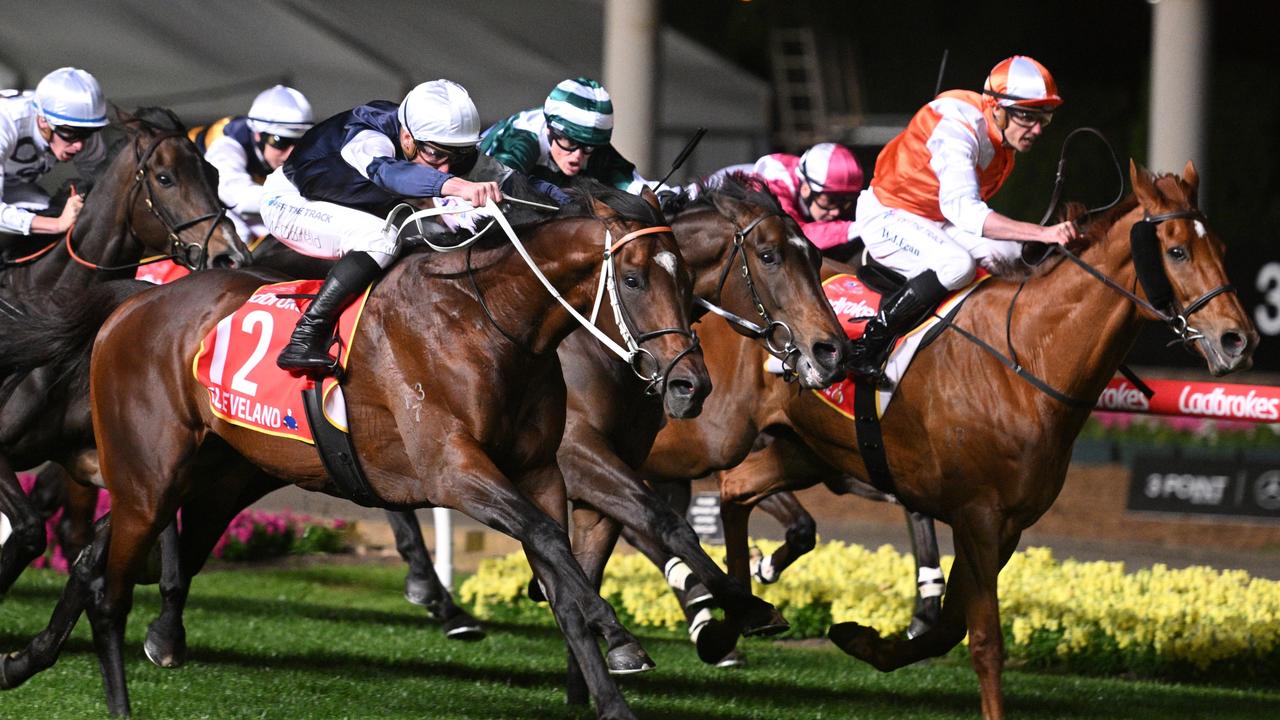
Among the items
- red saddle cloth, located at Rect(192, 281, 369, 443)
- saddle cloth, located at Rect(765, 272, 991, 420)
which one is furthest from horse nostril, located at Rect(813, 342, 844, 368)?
red saddle cloth, located at Rect(192, 281, 369, 443)

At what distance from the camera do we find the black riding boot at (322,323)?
545 cm

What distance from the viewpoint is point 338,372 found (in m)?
5.48

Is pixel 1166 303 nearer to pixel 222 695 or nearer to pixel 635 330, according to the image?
pixel 635 330

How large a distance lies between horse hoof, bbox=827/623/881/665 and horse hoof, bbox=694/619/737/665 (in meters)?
0.65

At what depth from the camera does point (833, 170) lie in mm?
7941

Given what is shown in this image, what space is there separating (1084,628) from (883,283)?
192 cm

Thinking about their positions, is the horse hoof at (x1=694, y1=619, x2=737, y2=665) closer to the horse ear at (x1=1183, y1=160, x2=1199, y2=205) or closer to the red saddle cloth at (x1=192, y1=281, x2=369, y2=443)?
the red saddle cloth at (x1=192, y1=281, x2=369, y2=443)

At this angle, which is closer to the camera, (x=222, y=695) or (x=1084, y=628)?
(x=222, y=695)

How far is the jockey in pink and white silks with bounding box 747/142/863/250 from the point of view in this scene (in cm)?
795

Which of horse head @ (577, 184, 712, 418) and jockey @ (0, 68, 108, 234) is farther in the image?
jockey @ (0, 68, 108, 234)

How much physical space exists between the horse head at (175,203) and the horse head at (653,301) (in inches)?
98.8

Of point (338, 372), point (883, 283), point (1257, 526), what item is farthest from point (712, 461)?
point (1257, 526)

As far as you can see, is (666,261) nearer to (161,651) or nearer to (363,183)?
(363,183)

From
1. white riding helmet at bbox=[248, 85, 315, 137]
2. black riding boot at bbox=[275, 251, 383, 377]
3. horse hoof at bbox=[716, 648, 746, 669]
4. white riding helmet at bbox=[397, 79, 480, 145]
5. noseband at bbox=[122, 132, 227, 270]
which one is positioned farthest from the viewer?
white riding helmet at bbox=[248, 85, 315, 137]
